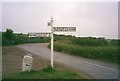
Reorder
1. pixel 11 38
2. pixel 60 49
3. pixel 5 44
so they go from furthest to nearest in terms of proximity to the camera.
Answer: pixel 11 38, pixel 5 44, pixel 60 49

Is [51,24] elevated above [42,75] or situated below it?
above

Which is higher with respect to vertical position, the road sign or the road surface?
the road sign

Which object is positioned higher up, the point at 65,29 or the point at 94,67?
the point at 65,29

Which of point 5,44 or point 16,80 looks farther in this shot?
point 5,44

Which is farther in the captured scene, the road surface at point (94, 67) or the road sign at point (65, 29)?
the road sign at point (65, 29)

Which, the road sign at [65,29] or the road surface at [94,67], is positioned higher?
the road sign at [65,29]

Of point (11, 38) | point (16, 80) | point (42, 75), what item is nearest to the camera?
point (16, 80)

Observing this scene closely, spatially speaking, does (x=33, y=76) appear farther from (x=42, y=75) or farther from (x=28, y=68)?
(x=28, y=68)

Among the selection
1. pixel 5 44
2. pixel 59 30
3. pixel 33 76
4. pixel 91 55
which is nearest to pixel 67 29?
pixel 59 30

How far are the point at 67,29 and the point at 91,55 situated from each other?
1441 centimetres

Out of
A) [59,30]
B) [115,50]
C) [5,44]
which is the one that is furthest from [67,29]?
[5,44]

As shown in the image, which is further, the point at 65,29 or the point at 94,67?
the point at 94,67

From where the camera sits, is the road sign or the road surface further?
the road sign

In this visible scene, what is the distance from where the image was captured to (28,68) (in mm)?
14586
